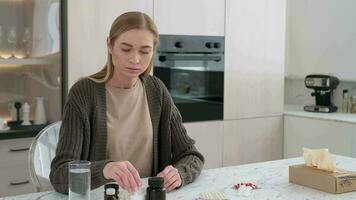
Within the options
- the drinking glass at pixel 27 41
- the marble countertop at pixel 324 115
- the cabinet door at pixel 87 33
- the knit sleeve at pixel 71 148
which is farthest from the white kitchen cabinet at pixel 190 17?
the knit sleeve at pixel 71 148

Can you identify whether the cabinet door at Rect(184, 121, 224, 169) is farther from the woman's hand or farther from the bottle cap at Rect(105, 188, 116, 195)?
the bottle cap at Rect(105, 188, 116, 195)

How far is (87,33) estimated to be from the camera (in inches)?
120

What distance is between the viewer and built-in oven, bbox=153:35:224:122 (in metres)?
3.45

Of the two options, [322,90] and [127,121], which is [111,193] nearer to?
[127,121]

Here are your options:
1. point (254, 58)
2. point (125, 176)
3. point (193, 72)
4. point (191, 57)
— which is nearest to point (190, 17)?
point (191, 57)

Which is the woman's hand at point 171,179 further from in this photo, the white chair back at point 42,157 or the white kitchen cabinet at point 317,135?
the white kitchen cabinet at point 317,135

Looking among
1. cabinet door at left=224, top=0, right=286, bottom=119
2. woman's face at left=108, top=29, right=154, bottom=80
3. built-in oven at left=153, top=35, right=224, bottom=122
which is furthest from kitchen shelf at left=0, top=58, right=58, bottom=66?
woman's face at left=108, top=29, right=154, bottom=80

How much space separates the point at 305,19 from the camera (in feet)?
14.3

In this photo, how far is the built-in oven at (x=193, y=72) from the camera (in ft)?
11.3

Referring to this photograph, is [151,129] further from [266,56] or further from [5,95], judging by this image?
[266,56]

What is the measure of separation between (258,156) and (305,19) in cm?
130

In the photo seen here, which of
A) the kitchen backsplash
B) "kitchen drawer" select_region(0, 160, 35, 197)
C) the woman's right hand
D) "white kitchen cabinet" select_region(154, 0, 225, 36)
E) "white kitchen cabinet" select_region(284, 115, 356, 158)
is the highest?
"white kitchen cabinet" select_region(154, 0, 225, 36)

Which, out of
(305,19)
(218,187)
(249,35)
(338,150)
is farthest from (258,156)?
(218,187)

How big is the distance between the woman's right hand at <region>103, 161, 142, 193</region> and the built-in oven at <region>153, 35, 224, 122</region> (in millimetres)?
1947
